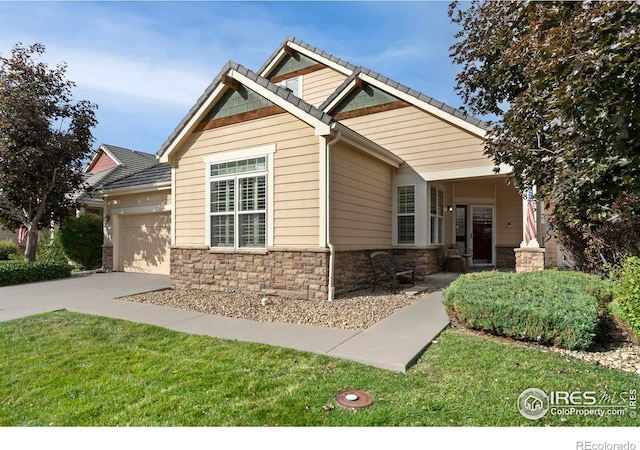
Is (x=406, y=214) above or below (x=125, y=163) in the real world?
below

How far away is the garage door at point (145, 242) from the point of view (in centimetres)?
1273

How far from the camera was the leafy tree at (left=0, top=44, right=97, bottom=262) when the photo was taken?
38.8 feet

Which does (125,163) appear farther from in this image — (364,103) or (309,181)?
(309,181)

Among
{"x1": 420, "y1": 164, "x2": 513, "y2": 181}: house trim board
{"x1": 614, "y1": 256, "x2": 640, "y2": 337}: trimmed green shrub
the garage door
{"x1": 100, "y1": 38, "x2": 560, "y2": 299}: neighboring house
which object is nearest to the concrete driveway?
the garage door

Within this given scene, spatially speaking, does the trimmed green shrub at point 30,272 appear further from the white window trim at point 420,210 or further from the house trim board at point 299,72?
the white window trim at point 420,210

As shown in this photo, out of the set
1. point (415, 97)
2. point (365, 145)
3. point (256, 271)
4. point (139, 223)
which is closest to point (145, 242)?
point (139, 223)

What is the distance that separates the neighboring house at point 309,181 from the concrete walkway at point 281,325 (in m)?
1.88

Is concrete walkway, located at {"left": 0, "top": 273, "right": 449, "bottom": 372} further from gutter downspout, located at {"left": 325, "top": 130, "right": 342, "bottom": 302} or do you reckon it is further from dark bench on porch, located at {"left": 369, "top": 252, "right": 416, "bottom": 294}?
gutter downspout, located at {"left": 325, "top": 130, "right": 342, "bottom": 302}

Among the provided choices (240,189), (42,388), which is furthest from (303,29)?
(42,388)

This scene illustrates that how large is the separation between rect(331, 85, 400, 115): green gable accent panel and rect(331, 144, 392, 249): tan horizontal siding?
2.27 metres

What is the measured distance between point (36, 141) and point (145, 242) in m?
4.86

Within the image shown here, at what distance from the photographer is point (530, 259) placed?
9.23 meters

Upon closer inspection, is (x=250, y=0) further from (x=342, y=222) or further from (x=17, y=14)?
(x=342, y=222)

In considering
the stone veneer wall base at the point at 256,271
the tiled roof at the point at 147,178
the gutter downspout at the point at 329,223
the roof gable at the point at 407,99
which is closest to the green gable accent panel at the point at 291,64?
the roof gable at the point at 407,99
